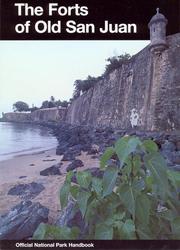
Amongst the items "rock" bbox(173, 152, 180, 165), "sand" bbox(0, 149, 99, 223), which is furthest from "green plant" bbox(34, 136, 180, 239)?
"rock" bbox(173, 152, 180, 165)

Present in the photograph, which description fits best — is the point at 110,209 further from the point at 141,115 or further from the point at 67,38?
the point at 141,115

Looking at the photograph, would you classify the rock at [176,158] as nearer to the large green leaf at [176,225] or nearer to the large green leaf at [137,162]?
the large green leaf at [176,225]

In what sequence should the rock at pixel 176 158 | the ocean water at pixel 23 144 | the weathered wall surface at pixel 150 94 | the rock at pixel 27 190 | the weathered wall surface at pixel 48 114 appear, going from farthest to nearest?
the weathered wall surface at pixel 48 114 < the ocean water at pixel 23 144 < the weathered wall surface at pixel 150 94 < the rock at pixel 27 190 < the rock at pixel 176 158

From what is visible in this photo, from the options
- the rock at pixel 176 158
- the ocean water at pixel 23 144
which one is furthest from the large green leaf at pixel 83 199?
the ocean water at pixel 23 144

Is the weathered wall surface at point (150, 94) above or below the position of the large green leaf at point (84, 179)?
above

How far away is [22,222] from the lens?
88.1 inches

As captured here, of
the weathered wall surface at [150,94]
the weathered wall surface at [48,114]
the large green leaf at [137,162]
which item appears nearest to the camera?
the large green leaf at [137,162]

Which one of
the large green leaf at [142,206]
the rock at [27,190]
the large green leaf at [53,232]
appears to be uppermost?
the large green leaf at [142,206]

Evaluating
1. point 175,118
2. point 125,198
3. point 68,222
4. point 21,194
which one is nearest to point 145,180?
point 125,198

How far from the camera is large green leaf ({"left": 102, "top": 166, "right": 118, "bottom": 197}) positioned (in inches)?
45.3

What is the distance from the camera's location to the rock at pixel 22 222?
6.72 ft

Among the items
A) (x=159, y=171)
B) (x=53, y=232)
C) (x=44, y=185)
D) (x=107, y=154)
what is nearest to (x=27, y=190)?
(x=44, y=185)

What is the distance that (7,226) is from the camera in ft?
7.15

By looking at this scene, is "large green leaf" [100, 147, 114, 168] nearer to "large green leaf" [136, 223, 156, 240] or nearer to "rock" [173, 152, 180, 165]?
"large green leaf" [136, 223, 156, 240]
